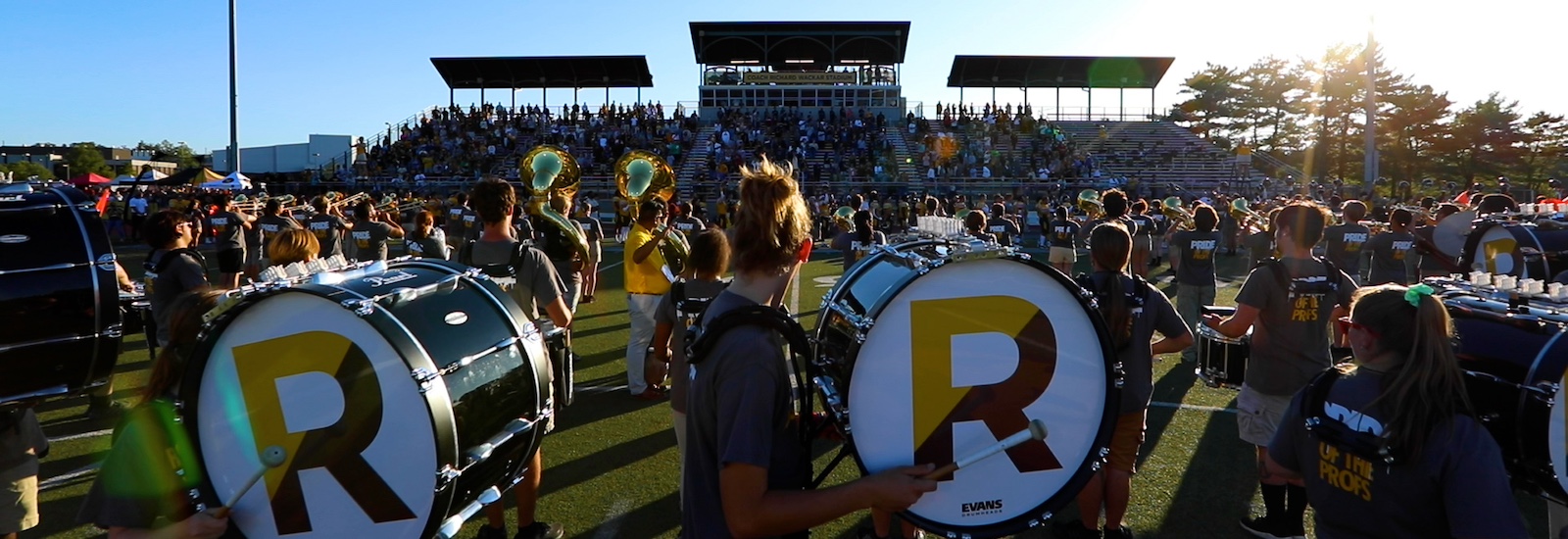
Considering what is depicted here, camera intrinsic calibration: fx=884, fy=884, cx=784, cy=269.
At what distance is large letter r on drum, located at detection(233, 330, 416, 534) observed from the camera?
2.54 m

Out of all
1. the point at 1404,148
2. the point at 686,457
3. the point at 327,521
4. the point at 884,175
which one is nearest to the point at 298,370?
the point at 327,521

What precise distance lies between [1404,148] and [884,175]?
2755cm

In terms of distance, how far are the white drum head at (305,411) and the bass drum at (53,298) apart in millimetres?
1140

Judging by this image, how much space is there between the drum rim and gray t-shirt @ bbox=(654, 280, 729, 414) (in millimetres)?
752

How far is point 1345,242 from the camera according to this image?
28.7 ft

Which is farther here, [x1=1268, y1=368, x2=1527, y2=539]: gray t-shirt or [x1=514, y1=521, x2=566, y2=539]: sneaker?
[x1=514, y1=521, x2=566, y2=539]: sneaker

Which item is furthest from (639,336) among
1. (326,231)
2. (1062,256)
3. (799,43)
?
(799,43)

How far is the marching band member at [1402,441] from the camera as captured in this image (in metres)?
2.01

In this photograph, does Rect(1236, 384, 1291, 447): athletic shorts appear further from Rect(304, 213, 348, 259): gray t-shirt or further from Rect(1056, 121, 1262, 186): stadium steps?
Rect(1056, 121, 1262, 186): stadium steps

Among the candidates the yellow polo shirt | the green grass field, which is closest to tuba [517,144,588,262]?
the yellow polo shirt

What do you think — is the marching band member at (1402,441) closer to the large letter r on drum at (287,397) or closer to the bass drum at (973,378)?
the bass drum at (973,378)

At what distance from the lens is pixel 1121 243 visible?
12.8 feet

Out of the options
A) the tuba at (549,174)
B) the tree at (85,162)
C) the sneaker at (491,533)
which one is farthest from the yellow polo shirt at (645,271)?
the tree at (85,162)

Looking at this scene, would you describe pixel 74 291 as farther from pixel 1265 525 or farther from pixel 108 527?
pixel 1265 525
